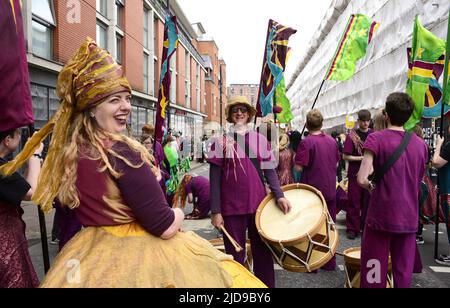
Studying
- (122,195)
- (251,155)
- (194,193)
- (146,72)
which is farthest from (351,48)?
(146,72)

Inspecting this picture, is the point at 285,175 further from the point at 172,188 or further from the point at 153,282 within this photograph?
the point at 153,282

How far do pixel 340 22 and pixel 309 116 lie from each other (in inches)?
554

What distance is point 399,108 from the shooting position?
9.63 ft

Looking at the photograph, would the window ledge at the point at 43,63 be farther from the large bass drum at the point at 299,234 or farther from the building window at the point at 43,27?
the large bass drum at the point at 299,234

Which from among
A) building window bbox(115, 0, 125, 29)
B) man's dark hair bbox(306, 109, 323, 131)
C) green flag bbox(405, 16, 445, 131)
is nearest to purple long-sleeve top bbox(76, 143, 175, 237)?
man's dark hair bbox(306, 109, 323, 131)

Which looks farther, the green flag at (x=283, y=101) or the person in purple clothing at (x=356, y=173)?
the green flag at (x=283, y=101)

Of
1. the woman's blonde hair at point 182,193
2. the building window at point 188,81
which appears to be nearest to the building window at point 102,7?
the woman's blonde hair at point 182,193

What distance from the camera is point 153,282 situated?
1.52 meters

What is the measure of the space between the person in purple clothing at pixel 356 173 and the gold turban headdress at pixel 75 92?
426 centimetres

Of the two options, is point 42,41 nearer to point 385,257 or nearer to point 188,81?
point 385,257

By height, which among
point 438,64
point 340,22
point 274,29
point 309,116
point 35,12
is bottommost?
point 309,116

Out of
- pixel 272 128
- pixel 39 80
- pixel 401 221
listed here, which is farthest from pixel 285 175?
pixel 39 80

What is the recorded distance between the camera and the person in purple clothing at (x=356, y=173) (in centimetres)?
542

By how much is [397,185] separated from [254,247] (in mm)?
1271
